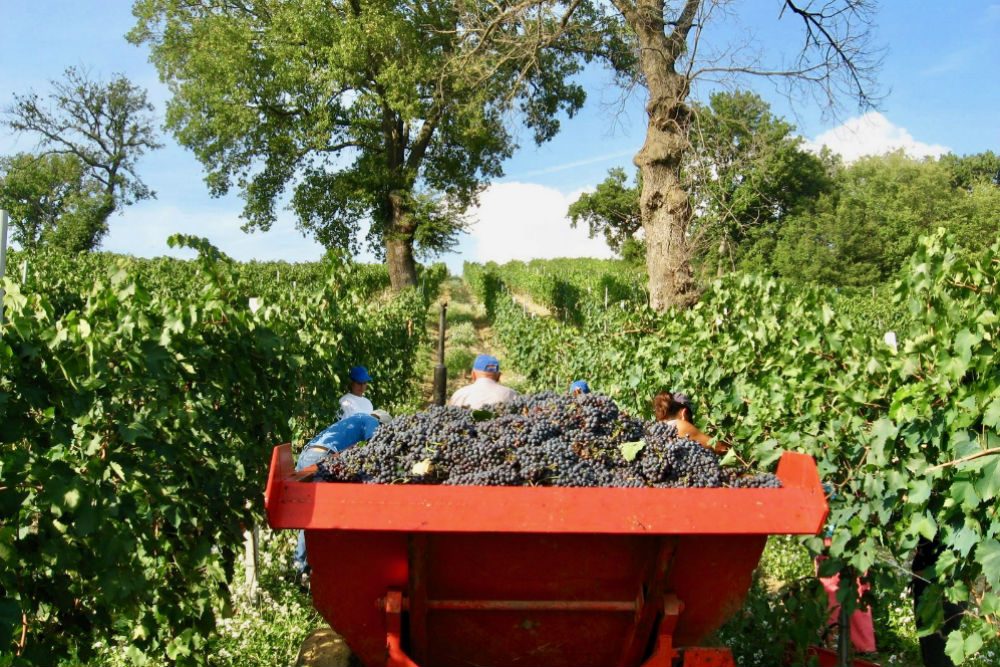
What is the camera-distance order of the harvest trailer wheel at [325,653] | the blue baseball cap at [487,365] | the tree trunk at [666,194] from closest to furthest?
1. the harvest trailer wheel at [325,653]
2. the blue baseball cap at [487,365]
3. the tree trunk at [666,194]

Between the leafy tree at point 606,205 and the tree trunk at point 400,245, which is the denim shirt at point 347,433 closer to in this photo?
the tree trunk at point 400,245

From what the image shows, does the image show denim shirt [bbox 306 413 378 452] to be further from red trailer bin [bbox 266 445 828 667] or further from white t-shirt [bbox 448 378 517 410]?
red trailer bin [bbox 266 445 828 667]

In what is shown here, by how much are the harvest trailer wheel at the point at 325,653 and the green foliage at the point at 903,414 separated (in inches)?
74.9

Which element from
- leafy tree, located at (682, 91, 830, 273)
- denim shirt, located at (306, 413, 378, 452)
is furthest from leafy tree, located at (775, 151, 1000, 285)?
denim shirt, located at (306, 413, 378, 452)

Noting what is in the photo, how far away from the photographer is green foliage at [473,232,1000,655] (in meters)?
2.95

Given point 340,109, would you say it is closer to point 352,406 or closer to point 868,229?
point 352,406

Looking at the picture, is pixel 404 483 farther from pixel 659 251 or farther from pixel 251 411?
pixel 659 251

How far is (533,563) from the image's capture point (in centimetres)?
273

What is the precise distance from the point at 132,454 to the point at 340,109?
24.7 meters

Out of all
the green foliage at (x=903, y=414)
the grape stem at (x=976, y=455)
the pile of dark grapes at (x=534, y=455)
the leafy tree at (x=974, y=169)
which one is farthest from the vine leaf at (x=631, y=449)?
the leafy tree at (x=974, y=169)

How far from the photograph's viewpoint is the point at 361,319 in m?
9.16

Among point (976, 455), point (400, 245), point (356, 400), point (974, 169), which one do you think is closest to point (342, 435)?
point (356, 400)

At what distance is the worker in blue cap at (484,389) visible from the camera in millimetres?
5207

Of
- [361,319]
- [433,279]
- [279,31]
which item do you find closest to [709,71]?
[361,319]
